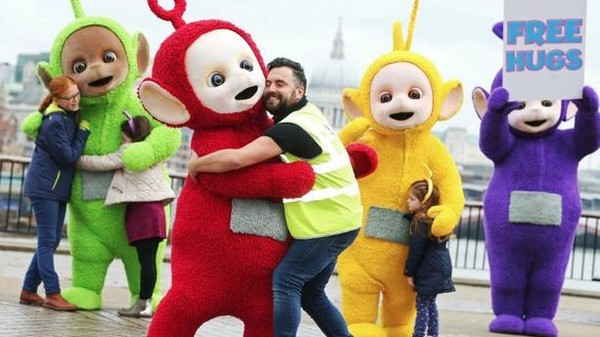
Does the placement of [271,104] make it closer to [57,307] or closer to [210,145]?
[210,145]

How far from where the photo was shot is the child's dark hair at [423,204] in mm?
7074

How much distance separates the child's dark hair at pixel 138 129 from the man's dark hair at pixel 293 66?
2230 mm

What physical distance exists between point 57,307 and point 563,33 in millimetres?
3706

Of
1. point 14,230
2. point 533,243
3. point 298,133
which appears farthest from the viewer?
point 14,230

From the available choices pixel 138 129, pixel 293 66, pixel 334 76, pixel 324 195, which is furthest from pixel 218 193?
pixel 334 76

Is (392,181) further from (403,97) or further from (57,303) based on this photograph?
(57,303)

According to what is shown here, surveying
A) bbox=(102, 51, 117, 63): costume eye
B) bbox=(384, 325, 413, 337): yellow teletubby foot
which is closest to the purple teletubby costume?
bbox=(384, 325, 413, 337): yellow teletubby foot

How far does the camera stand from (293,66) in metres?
5.76

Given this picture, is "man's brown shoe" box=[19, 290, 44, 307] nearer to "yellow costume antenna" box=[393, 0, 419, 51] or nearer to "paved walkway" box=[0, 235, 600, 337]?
"paved walkway" box=[0, 235, 600, 337]

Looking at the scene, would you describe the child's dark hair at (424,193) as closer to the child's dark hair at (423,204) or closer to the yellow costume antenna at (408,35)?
the child's dark hair at (423,204)

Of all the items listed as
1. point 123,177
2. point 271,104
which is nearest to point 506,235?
point 123,177

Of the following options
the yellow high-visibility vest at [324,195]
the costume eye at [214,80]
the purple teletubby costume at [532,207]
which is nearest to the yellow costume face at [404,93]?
the purple teletubby costume at [532,207]

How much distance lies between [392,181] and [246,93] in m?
2.02

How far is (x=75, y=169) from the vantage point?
794 cm
